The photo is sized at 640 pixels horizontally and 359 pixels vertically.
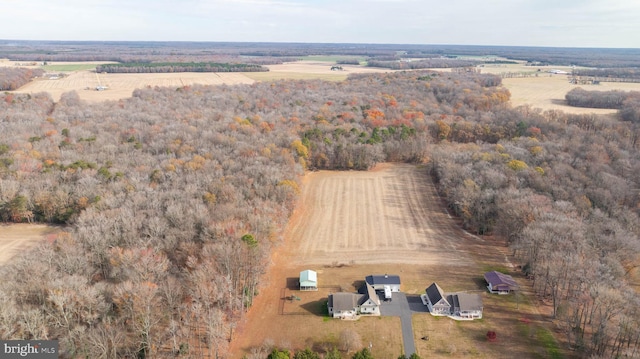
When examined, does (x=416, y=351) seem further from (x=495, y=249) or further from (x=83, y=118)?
(x=83, y=118)

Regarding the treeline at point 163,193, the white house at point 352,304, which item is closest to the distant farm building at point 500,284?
the white house at point 352,304

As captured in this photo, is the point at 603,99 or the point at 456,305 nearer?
the point at 456,305

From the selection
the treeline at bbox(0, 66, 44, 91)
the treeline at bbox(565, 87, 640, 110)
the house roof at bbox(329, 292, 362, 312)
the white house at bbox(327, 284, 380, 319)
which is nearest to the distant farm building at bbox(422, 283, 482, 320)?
the white house at bbox(327, 284, 380, 319)

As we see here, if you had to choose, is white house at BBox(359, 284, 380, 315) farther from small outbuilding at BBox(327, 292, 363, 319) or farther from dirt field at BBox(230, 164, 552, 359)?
dirt field at BBox(230, 164, 552, 359)

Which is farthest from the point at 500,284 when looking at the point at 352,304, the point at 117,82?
the point at 117,82

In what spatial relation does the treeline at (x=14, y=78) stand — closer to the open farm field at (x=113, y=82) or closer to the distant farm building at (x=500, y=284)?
the open farm field at (x=113, y=82)

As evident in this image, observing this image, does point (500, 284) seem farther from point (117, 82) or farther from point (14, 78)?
point (14, 78)

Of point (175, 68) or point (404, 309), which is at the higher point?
point (175, 68)
